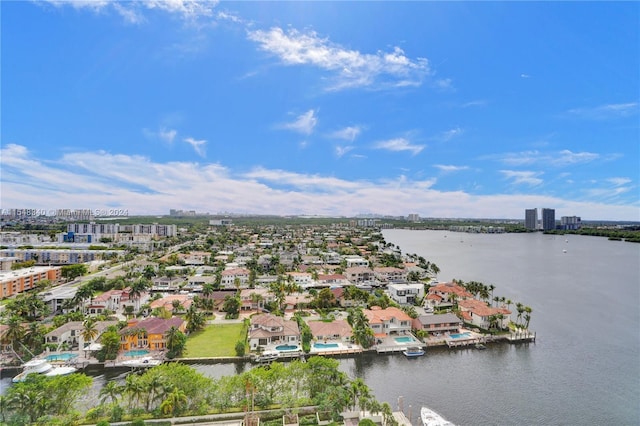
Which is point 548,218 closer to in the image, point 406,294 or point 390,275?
point 390,275

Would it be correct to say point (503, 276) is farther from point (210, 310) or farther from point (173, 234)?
point (173, 234)

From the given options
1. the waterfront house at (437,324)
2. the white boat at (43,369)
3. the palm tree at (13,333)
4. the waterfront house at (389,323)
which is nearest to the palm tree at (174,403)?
the white boat at (43,369)

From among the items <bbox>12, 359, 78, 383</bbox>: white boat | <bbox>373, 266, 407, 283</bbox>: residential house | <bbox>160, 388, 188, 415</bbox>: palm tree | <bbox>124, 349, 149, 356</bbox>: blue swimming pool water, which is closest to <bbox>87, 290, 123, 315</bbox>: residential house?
<bbox>12, 359, 78, 383</bbox>: white boat

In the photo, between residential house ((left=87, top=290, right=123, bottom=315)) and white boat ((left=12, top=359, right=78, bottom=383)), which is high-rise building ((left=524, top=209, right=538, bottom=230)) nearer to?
residential house ((left=87, top=290, right=123, bottom=315))

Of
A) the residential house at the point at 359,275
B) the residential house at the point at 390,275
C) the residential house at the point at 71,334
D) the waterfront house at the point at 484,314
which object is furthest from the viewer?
the residential house at the point at 359,275

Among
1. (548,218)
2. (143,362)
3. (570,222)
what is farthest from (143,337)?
(570,222)

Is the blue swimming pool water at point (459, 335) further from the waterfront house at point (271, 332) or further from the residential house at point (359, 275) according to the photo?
the residential house at point (359, 275)
